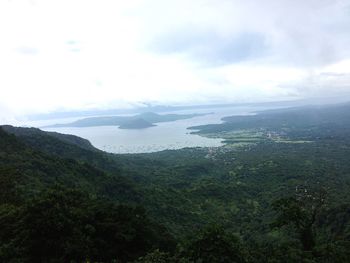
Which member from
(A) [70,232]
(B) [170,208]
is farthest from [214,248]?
(B) [170,208]

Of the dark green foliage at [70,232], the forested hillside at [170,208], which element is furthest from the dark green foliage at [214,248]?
the dark green foliage at [70,232]

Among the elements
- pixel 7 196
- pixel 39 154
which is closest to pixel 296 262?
pixel 7 196

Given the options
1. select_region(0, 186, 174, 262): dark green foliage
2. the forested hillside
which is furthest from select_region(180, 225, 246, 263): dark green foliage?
select_region(0, 186, 174, 262): dark green foliage

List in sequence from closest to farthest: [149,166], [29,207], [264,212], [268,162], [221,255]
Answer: [221,255] → [29,207] → [264,212] → [149,166] → [268,162]

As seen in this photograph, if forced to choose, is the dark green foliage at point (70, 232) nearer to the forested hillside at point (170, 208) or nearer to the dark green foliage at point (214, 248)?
the forested hillside at point (170, 208)

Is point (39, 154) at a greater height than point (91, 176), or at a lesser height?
greater

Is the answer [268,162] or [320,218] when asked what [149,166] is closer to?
[268,162]

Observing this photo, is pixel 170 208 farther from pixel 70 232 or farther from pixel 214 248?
pixel 214 248

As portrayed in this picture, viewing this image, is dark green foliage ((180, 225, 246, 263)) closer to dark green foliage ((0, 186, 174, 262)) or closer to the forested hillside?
the forested hillside

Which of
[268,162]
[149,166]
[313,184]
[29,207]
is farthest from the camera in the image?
[268,162]
